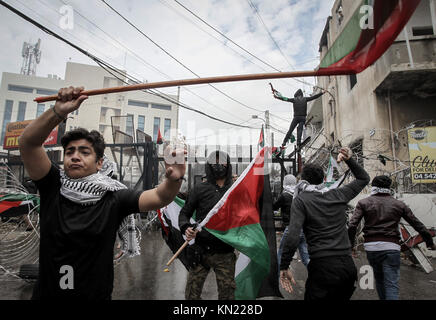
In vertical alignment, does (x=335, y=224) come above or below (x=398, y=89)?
below

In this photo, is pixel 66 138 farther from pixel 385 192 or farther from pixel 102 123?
pixel 102 123

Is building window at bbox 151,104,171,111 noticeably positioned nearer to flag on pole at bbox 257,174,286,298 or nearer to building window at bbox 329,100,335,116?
building window at bbox 329,100,335,116

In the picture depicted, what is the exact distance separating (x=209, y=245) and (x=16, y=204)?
10.6 feet

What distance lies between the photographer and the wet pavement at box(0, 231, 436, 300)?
3.71 meters

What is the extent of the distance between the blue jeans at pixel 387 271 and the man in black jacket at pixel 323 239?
31.6 inches

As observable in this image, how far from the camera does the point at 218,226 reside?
2.67 metres

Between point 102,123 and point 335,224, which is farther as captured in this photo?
point 102,123

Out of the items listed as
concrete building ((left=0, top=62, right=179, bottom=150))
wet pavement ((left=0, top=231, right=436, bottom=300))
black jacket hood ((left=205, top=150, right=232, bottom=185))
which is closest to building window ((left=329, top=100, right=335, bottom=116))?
wet pavement ((left=0, top=231, right=436, bottom=300))

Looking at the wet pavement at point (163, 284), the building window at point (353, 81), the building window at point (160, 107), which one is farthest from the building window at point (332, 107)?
the building window at point (160, 107)

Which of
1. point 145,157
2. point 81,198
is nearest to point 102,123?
point 145,157

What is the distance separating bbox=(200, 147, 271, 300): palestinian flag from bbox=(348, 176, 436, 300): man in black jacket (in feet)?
4.15

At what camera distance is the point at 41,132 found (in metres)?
1.43

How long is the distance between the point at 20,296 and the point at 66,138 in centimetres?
348

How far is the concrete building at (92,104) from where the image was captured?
35.8m
